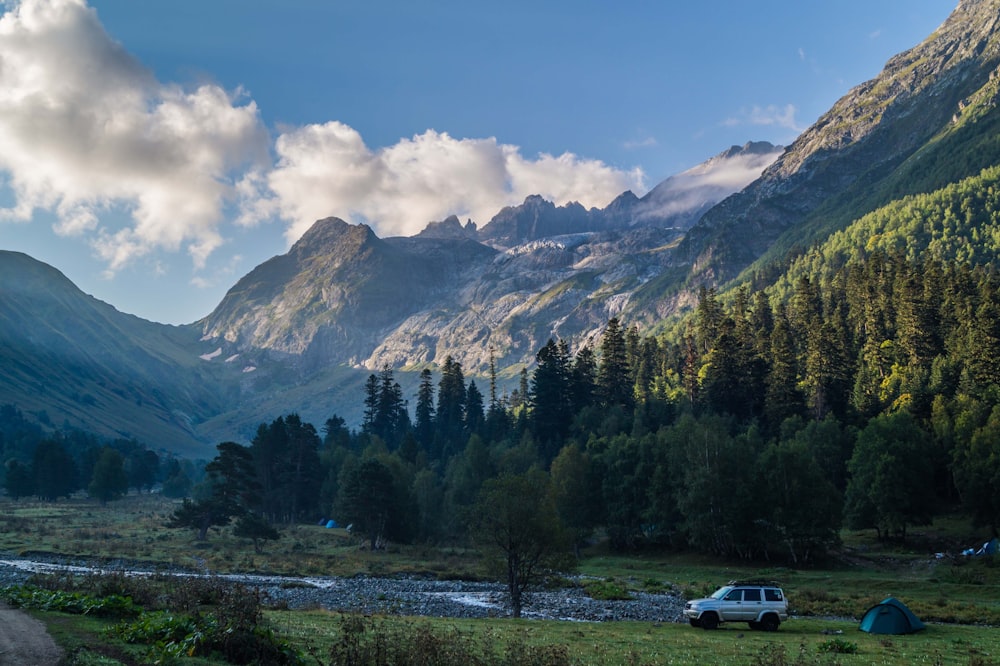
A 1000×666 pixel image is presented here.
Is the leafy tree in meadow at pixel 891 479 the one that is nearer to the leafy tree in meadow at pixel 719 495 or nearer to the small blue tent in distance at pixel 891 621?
the leafy tree in meadow at pixel 719 495

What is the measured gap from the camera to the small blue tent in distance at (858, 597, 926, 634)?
36.8 m

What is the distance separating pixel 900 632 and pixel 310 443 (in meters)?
122

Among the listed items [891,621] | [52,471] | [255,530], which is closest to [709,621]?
[891,621]

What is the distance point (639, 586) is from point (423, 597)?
76.1ft

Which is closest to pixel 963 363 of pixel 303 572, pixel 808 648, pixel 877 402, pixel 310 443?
pixel 877 402

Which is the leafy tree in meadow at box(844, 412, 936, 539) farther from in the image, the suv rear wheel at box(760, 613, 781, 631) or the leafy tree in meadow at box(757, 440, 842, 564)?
the suv rear wheel at box(760, 613, 781, 631)

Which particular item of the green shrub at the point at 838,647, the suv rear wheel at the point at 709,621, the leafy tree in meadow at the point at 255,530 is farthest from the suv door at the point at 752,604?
the leafy tree in meadow at the point at 255,530

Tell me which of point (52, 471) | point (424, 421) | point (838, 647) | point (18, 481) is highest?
point (424, 421)

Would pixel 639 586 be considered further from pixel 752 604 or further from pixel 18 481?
pixel 18 481

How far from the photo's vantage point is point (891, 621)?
3712cm

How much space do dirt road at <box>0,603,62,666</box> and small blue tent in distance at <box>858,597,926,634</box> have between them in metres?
38.5

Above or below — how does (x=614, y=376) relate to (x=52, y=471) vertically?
above

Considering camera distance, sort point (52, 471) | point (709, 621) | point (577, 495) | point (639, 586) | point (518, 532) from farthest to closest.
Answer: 1. point (52, 471)
2. point (577, 495)
3. point (639, 586)
4. point (518, 532)
5. point (709, 621)

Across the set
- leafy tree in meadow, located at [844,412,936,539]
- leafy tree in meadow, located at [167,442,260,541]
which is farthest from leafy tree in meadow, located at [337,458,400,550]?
leafy tree in meadow, located at [844,412,936,539]
